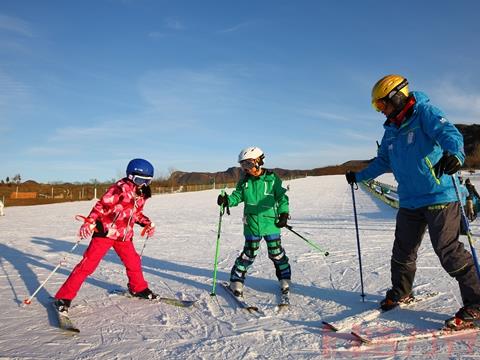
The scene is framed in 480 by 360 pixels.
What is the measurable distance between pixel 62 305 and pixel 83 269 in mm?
395

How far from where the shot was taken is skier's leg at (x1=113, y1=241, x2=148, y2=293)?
14.9 ft

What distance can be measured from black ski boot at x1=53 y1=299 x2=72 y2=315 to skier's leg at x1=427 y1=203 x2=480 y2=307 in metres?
3.58

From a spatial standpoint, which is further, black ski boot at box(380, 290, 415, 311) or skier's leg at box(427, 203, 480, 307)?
black ski boot at box(380, 290, 415, 311)

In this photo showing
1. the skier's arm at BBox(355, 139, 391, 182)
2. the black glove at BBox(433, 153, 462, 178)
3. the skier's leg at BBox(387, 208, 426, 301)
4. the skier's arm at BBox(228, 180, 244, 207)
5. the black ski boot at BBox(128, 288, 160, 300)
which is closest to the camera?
the black glove at BBox(433, 153, 462, 178)

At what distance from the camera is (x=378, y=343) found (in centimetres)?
323

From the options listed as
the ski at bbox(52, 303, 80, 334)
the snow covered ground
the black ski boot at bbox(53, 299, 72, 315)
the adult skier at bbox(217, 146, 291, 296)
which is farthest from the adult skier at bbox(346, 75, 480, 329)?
the black ski boot at bbox(53, 299, 72, 315)

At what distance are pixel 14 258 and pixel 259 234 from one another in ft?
17.1

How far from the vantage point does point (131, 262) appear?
15.3 feet

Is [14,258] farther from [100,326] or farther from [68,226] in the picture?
[68,226]

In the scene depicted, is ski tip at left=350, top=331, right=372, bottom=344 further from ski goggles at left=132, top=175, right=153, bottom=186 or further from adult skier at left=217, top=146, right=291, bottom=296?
ski goggles at left=132, top=175, right=153, bottom=186

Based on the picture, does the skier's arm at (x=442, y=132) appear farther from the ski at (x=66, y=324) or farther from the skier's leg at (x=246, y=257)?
the ski at (x=66, y=324)

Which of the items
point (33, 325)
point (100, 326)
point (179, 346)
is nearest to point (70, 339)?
point (100, 326)

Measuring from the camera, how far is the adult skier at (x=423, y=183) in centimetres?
340

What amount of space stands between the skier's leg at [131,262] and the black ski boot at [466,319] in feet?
10.5
